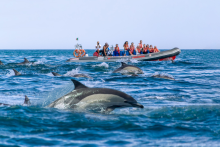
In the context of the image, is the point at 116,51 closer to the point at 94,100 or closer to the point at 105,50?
the point at 105,50

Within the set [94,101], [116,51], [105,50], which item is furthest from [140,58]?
[94,101]

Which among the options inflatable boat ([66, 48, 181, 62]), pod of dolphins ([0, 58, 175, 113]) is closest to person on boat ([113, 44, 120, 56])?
inflatable boat ([66, 48, 181, 62])

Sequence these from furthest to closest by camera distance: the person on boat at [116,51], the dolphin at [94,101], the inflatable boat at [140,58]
→ 1. the person on boat at [116,51]
2. the inflatable boat at [140,58]
3. the dolphin at [94,101]

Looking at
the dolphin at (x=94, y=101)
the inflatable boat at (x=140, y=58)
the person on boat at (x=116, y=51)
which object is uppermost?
the person on boat at (x=116, y=51)

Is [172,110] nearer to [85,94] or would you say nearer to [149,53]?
[85,94]

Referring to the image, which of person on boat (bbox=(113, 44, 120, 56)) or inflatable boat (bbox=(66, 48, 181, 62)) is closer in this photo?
inflatable boat (bbox=(66, 48, 181, 62))

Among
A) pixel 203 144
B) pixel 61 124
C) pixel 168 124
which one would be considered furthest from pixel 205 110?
pixel 61 124

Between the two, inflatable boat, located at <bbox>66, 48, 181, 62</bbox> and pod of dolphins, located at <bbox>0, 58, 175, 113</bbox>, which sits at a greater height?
inflatable boat, located at <bbox>66, 48, 181, 62</bbox>

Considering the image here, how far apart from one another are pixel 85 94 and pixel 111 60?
66.9ft

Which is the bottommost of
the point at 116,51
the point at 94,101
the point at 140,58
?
the point at 94,101

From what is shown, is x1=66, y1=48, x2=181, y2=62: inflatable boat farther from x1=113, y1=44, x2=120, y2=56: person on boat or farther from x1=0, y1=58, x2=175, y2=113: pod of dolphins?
x1=0, y1=58, x2=175, y2=113: pod of dolphins

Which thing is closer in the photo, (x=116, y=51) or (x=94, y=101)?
(x=94, y=101)

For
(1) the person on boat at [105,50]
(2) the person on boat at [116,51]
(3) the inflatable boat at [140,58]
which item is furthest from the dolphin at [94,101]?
(2) the person on boat at [116,51]

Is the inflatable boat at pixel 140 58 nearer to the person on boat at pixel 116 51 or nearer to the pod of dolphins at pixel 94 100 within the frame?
the person on boat at pixel 116 51
